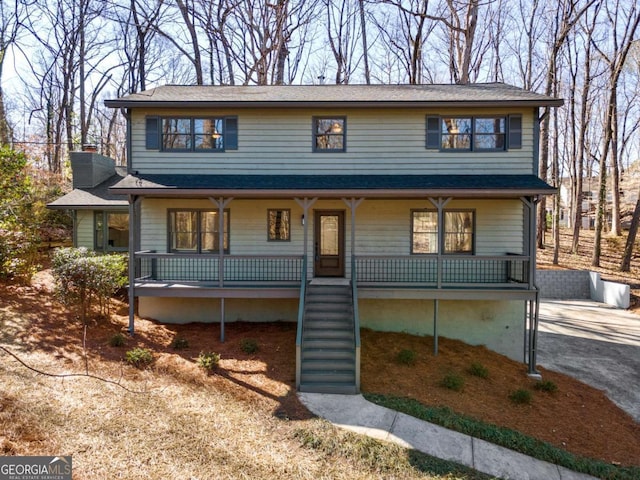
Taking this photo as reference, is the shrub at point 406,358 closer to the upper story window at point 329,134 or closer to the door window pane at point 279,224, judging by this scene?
the door window pane at point 279,224

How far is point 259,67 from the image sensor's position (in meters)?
20.2

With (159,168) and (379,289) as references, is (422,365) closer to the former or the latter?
(379,289)

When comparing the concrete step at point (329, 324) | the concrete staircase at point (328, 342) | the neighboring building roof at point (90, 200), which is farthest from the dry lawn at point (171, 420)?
the neighboring building roof at point (90, 200)

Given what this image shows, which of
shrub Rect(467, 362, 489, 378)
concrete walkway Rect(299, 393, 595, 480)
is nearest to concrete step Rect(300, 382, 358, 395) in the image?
concrete walkway Rect(299, 393, 595, 480)

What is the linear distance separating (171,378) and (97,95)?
27957mm

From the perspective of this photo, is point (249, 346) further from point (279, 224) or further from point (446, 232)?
point (446, 232)

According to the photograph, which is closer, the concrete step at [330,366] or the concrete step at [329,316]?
the concrete step at [330,366]

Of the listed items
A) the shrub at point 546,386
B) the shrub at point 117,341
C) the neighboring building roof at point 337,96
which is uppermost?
the neighboring building roof at point 337,96

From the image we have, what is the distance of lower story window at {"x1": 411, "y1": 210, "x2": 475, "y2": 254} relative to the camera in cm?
1077

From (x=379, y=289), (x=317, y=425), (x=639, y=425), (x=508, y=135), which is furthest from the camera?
(x=508, y=135)

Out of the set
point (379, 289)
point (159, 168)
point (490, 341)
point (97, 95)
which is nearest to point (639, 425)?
point (490, 341)

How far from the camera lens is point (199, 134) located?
36.0 feet

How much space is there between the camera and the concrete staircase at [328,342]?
25.0 feet

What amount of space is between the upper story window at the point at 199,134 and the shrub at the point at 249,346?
18.3ft
